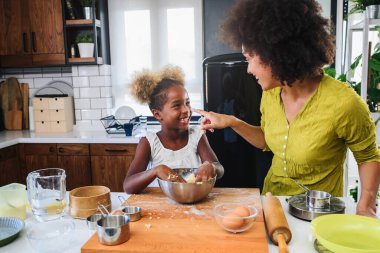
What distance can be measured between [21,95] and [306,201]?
10.6 ft

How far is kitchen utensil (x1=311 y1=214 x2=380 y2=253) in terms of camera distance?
1.03m

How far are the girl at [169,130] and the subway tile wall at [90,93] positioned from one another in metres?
1.72

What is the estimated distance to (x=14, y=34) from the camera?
3404mm

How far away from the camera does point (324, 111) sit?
1499 mm

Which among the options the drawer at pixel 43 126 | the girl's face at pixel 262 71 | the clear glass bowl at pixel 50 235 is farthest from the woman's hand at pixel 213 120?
the drawer at pixel 43 126

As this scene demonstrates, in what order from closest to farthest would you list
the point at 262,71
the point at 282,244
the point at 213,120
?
the point at 282,244
the point at 262,71
the point at 213,120

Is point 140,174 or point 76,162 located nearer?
point 140,174

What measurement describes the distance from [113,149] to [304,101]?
192 cm

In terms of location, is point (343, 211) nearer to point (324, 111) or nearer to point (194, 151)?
point (324, 111)

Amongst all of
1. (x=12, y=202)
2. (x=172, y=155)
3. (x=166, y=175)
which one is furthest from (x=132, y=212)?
(x=172, y=155)

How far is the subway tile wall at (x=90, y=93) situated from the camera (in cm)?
351

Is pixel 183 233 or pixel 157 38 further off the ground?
pixel 157 38

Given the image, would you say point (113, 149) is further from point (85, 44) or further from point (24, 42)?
point (24, 42)

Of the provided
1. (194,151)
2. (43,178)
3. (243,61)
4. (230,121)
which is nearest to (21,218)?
(43,178)
